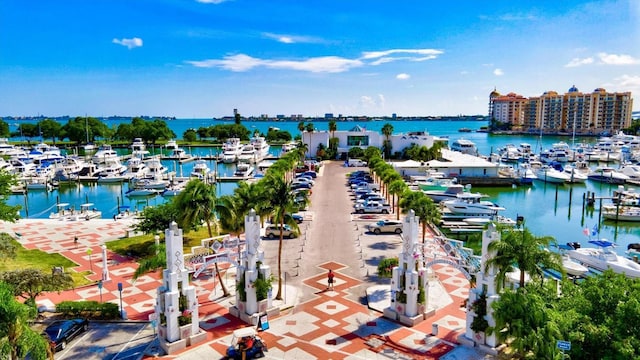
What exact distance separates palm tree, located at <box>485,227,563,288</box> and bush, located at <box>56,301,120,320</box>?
64.6 ft

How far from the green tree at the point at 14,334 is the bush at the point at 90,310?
957 centimetres

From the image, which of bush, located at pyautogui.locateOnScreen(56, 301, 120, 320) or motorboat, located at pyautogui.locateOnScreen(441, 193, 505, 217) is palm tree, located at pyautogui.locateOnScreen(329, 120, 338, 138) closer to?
motorboat, located at pyautogui.locateOnScreen(441, 193, 505, 217)

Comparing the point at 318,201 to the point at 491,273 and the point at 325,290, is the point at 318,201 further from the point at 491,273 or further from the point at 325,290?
the point at 491,273

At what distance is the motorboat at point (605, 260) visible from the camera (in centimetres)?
3342

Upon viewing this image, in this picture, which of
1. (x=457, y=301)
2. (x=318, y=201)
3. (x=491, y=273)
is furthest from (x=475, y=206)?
(x=491, y=273)

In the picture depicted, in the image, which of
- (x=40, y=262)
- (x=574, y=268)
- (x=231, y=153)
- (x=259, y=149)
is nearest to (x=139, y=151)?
(x=231, y=153)

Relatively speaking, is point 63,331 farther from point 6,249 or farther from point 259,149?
point 259,149

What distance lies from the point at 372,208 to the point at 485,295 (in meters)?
30.6

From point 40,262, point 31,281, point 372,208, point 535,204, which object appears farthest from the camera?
point 535,204

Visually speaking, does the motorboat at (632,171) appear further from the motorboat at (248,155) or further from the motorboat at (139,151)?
the motorboat at (139,151)

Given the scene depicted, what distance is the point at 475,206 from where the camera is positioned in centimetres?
5431

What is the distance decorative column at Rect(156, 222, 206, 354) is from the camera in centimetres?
2142

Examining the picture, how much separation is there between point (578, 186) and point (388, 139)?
39726mm

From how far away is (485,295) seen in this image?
20.9m
